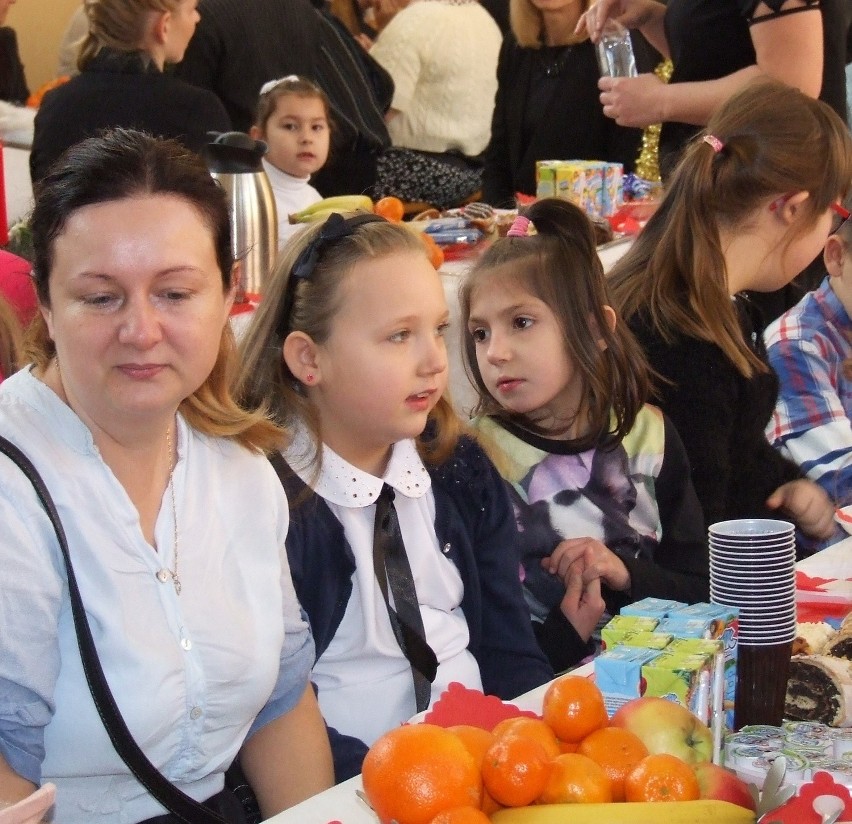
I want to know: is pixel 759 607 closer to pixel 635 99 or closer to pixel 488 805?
pixel 488 805

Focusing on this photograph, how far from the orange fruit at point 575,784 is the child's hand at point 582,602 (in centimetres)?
88

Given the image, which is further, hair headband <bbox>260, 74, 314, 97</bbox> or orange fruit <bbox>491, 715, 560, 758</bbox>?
hair headband <bbox>260, 74, 314, 97</bbox>

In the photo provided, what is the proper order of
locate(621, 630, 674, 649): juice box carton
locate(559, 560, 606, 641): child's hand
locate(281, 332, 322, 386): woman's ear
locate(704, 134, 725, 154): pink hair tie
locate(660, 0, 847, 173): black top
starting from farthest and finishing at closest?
locate(660, 0, 847, 173): black top
locate(704, 134, 725, 154): pink hair tie
locate(559, 560, 606, 641): child's hand
locate(281, 332, 322, 386): woman's ear
locate(621, 630, 674, 649): juice box carton

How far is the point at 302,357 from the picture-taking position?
1658 millimetres

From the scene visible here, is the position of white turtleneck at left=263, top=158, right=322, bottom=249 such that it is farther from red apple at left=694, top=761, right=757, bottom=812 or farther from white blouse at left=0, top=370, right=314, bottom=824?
red apple at left=694, top=761, right=757, bottom=812

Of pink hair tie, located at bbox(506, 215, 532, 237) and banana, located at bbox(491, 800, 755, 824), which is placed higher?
pink hair tie, located at bbox(506, 215, 532, 237)

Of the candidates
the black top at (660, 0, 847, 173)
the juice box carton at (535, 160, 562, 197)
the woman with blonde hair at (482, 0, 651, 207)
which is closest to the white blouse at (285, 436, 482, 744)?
the black top at (660, 0, 847, 173)

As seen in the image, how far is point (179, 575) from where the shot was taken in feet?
4.10

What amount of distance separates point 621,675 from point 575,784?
18 centimetres

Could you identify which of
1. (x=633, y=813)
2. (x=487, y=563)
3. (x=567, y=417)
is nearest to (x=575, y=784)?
(x=633, y=813)

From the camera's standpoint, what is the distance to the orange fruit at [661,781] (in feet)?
2.81

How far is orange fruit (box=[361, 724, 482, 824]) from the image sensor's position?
2.74 ft

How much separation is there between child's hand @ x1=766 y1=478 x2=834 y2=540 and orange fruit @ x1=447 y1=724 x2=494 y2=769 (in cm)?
120

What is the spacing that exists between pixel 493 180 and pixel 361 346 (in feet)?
9.56
